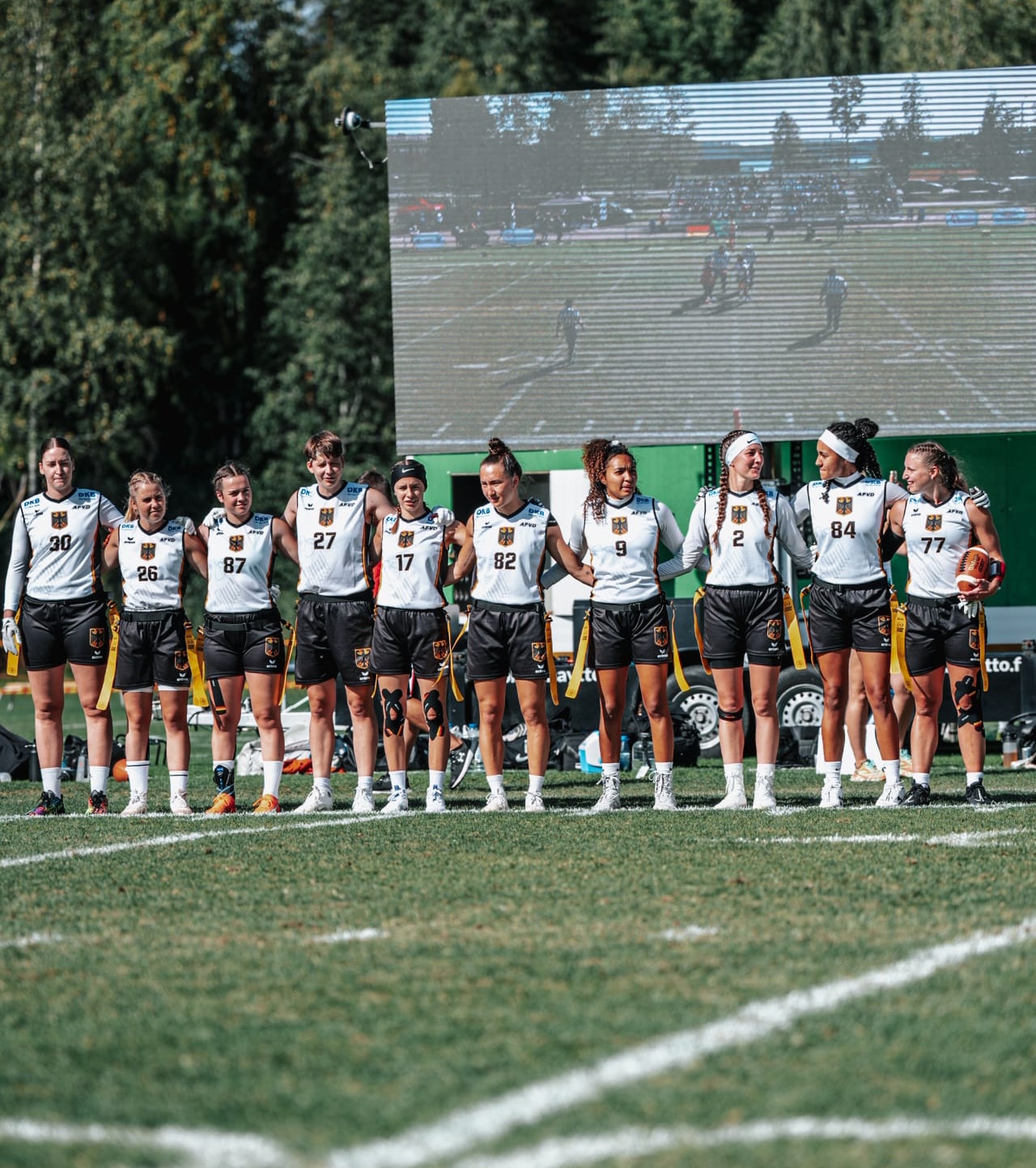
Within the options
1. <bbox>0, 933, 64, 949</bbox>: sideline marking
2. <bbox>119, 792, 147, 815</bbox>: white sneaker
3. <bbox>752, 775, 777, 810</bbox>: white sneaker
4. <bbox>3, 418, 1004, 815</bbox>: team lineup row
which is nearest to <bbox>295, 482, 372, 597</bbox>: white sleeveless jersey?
<bbox>3, 418, 1004, 815</bbox>: team lineup row

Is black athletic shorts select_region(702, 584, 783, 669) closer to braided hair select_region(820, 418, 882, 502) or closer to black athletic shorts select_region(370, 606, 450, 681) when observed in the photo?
braided hair select_region(820, 418, 882, 502)

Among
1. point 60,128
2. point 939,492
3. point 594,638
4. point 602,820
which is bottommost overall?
point 602,820

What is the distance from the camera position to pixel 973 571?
9.09 m

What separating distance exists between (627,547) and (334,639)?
65.6 inches

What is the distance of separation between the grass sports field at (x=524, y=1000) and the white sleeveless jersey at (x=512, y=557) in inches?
73.3

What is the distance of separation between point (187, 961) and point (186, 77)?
112 ft

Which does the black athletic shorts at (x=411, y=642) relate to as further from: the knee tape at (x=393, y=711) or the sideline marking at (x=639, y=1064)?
the sideline marking at (x=639, y=1064)

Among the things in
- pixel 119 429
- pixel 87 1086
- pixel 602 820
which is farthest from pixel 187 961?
pixel 119 429

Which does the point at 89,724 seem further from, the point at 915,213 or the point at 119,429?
the point at 119,429

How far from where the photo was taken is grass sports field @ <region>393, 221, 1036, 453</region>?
1950 centimetres

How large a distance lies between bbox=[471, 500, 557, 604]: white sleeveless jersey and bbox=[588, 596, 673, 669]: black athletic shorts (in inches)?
15.6

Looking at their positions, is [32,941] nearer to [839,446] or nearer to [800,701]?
[839,446]

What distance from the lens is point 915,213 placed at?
20094mm

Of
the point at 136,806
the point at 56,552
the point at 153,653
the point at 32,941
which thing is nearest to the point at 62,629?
the point at 56,552
